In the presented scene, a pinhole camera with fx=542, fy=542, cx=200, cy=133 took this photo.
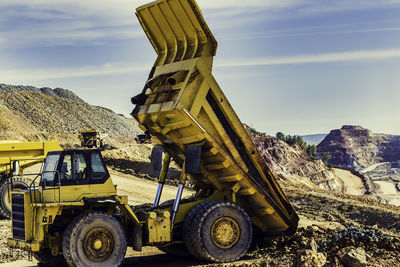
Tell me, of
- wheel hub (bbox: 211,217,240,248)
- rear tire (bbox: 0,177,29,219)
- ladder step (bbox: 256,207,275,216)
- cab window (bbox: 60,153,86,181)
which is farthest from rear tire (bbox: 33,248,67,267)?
rear tire (bbox: 0,177,29,219)

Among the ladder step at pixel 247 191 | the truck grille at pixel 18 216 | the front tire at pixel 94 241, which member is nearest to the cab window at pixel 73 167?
the front tire at pixel 94 241

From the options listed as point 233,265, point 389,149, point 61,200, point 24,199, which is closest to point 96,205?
point 61,200

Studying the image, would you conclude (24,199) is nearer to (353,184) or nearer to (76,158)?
(76,158)

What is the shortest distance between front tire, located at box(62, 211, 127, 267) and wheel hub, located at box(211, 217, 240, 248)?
6.35 ft

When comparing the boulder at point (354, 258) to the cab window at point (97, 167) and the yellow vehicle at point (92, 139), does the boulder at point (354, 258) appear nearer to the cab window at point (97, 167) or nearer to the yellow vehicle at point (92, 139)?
the cab window at point (97, 167)

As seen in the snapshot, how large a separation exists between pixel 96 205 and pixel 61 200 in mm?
677

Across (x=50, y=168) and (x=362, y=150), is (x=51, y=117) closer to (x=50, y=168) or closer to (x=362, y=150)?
(x=50, y=168)

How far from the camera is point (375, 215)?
19984 millimetres

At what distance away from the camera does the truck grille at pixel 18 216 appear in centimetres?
988

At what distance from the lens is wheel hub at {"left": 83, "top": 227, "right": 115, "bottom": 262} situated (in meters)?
9.73

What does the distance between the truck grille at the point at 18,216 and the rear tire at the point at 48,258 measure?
0.62 meters

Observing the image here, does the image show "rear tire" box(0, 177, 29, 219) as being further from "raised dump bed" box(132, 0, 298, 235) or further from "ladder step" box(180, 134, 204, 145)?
"ladder step" box(180, 134, 204, 145)

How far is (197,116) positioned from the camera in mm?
10688

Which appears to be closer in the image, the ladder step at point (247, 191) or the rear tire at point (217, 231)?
the rear tire at point (217, 231)
